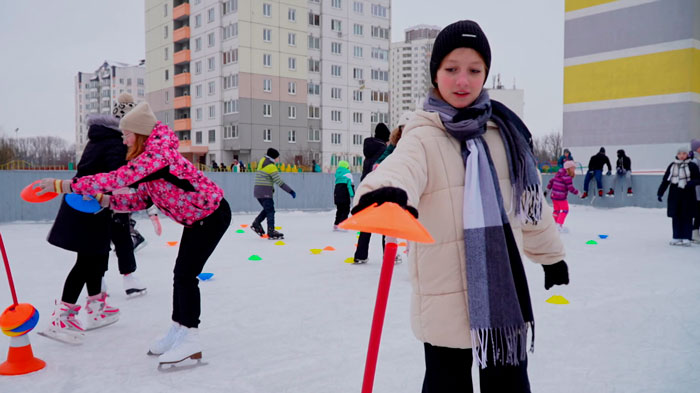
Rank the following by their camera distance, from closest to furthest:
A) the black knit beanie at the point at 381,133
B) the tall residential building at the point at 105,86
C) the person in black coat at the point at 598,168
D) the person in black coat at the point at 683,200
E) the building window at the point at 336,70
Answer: the black knit beanie at the point at 381,133 → the person in black coat at the point at 683,200 → the person in black coat at the point at 598,168 → the building window at the point at 336,70 → the tall residential building at the point at 105,86

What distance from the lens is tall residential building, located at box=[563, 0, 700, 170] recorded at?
2261 cm

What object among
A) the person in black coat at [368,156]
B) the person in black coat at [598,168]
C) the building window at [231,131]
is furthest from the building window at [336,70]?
the person in black coat at [368,156]

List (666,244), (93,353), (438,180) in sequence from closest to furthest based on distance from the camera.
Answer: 1. (438,180)
2. (93,353)
3. (666,244)

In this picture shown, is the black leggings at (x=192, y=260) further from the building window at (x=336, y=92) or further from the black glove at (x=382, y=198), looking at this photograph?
the building window at (x=336, y=92)

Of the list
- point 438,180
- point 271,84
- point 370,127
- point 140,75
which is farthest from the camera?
point 140,75

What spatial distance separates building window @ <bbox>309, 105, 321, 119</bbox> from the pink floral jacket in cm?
4534

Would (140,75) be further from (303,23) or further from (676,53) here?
(676,53)

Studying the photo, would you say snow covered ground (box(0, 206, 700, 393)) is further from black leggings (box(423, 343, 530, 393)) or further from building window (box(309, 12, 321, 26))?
building window (box(309, 12, 321, 26))

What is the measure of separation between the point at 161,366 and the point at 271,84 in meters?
43.3

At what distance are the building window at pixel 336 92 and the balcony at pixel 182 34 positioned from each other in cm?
1447

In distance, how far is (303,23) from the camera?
150 ft

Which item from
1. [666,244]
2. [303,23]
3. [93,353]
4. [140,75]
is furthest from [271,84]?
[140,75]

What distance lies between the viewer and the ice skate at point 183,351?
324cm

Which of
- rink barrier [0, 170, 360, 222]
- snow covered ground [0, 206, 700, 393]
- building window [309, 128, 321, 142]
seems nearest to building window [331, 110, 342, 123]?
building window [309, 128, 321, 142]
